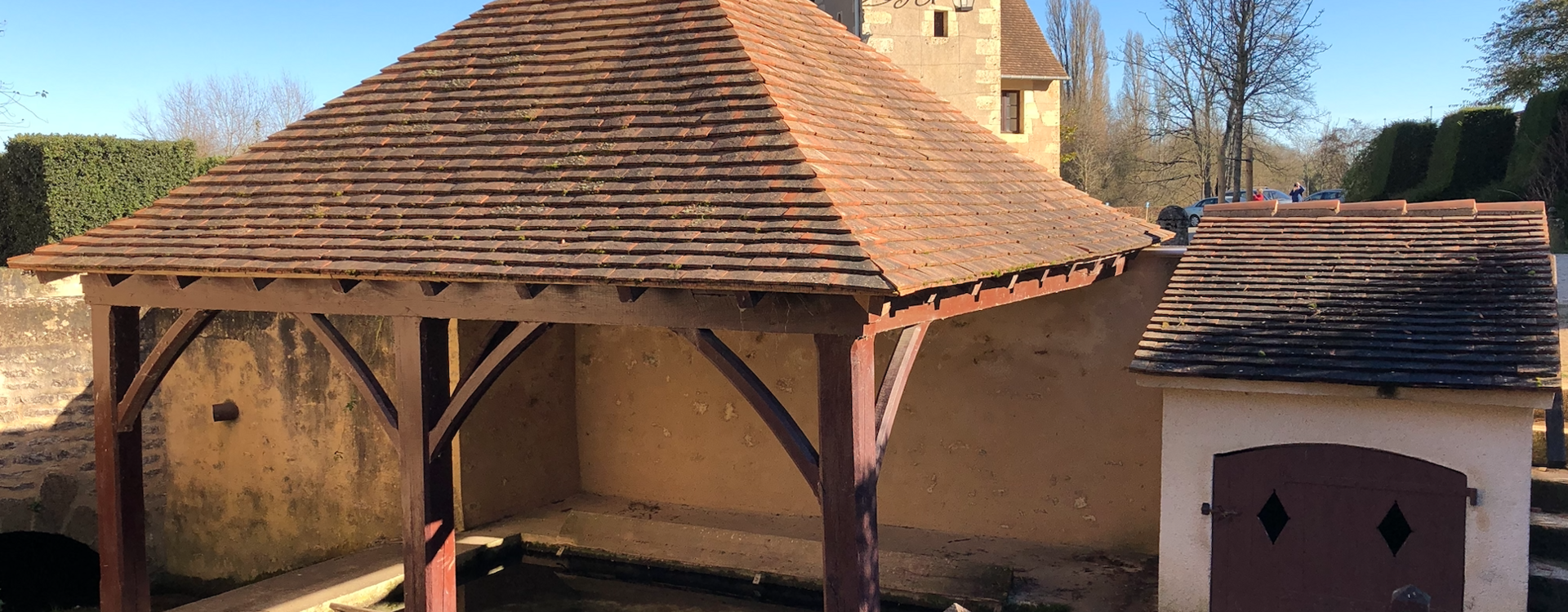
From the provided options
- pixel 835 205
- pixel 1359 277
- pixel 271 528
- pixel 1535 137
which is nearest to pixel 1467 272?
pixel 1359 277

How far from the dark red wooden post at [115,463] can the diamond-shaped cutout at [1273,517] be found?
689cm

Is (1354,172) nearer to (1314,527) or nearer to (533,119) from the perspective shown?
(1314,527)

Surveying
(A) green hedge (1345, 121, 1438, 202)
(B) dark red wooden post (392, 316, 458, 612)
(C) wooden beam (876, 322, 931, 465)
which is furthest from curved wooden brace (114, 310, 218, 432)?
(A) green hedge (1345, 121, 1438, 202)

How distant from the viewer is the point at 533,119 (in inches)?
262

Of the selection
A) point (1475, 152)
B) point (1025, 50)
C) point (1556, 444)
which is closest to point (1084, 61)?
point (1025, 50)

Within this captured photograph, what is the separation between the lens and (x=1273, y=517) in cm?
634

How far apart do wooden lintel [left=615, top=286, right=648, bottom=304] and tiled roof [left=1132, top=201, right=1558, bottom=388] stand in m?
2.83

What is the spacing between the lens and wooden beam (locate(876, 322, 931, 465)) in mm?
5336

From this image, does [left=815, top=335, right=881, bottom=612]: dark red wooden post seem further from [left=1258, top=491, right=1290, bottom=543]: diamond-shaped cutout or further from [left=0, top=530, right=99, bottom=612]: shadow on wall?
[left=0, top=530, right=99, bottom=612]: shadow on wall

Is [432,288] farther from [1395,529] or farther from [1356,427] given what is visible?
[1395,529]

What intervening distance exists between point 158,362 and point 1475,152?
18179 mm

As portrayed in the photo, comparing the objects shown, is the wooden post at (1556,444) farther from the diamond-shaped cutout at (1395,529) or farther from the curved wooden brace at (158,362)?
the curved wooden brace at (158,362)

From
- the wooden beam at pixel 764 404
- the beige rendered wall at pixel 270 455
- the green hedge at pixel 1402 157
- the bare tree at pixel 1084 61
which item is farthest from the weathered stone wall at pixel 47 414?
the bare tree at pixel 1084 61

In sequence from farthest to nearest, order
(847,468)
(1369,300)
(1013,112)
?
1. (1013,112)
2. (1369,300)
3. (847,468)
